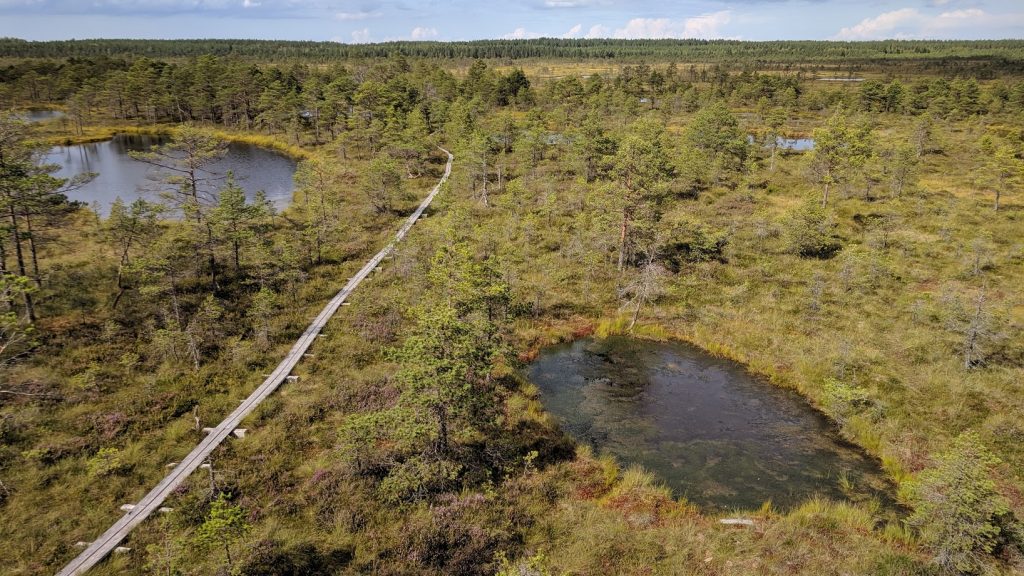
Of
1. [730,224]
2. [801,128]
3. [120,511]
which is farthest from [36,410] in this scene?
[801,128]

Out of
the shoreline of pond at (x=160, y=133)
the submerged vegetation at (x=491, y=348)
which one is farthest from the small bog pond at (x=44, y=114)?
the submerged vegetation at (x=491, y=348)

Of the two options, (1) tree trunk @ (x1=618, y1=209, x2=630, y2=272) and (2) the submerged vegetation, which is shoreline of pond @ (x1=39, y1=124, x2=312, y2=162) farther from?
(1) tree trunk @ (x1=618, y1=209, x2=630, y2=272)

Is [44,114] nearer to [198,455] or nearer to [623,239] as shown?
[198,455]

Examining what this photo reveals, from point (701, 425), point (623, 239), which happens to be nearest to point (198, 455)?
point (701, 425)

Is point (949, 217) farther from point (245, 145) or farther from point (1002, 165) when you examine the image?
point (245, 145)

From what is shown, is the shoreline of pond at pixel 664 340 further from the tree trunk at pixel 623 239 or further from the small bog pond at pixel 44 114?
the small bog pond at pixel 44 114

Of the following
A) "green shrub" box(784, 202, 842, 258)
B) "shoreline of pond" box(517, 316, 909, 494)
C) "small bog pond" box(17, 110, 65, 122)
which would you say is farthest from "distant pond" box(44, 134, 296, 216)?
"green shrub" box(784, 202, 842, 258)
